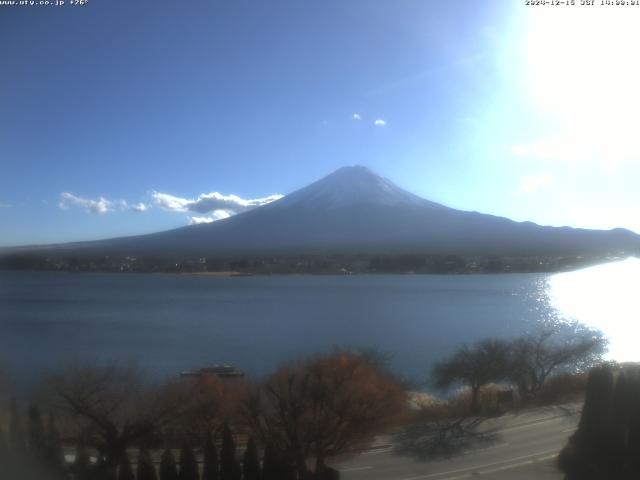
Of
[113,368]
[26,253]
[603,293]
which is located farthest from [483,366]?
[603,293]

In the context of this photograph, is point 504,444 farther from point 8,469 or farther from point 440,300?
point 440,300

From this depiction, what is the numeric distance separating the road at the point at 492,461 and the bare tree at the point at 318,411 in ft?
0.39

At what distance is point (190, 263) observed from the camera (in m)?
18.4

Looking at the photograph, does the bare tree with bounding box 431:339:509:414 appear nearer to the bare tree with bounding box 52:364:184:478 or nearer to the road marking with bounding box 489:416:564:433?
the road marking with bounding box 489:416:564:433

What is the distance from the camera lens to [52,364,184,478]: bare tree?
291 cm

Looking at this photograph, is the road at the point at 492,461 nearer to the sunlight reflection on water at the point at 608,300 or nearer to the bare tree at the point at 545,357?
the bare tree at the point at 545,357

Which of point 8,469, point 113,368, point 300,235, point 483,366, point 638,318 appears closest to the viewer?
point 8,469

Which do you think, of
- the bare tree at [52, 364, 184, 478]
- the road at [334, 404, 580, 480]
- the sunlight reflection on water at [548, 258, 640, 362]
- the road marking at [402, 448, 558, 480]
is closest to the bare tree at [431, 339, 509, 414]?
the road at [334, 404, 580, 480]

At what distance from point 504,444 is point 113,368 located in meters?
2.60

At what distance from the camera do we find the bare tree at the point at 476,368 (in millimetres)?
4699

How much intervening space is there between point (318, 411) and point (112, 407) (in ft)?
3.73

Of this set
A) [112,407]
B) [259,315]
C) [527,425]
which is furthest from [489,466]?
[259,315]

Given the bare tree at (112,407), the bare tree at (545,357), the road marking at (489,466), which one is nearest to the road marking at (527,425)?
the road marking at (489,466)

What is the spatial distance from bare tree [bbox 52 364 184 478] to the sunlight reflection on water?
404 centimetres
